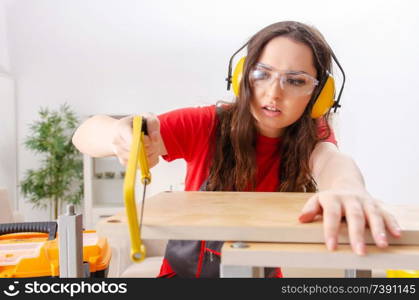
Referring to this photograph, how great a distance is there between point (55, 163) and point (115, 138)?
5308 mm

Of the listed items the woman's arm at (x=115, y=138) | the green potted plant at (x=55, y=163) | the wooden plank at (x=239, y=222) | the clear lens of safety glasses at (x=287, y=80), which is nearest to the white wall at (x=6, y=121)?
the green potted plant at (x=55, y=163)

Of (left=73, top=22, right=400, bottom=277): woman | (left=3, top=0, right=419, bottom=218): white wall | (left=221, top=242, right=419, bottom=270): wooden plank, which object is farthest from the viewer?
(left=3, top=0, right=419, bottom=218): white wall

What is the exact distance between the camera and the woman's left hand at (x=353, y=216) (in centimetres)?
60

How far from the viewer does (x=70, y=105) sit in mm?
6324

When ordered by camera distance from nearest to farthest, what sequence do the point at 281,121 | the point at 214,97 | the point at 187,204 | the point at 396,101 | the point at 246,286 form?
the point at 246,286 < the point at 187,204 < the point at 281,121 < the point at 396,101 < the point at 214,97

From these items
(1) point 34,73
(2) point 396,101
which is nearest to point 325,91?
(2) point 396,101

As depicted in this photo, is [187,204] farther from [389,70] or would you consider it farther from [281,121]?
→ [389,70]

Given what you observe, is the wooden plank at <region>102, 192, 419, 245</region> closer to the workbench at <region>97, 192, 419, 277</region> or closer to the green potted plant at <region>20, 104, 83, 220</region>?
the workbench at <region>97, 192, 419, 277</region>

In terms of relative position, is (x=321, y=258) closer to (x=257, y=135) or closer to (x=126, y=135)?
(x=126, y=135)

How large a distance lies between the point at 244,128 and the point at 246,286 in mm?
656

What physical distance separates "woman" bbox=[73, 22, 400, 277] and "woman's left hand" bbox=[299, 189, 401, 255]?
22cm

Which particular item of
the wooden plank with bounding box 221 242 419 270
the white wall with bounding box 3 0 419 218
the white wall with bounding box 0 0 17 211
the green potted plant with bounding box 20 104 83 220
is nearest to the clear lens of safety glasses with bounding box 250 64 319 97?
the wooden plank with bounding box 221 242 419 270

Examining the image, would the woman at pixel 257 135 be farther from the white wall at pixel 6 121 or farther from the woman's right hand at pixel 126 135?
the white wall at pixel 6 121

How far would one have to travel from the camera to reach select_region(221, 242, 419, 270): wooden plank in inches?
23.1
